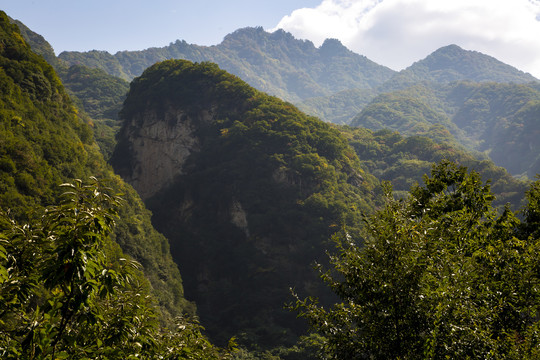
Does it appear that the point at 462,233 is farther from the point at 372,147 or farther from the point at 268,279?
the point at 372,147

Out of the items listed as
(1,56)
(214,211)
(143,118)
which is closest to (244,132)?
(214,211)

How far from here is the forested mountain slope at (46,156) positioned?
34.7 metres

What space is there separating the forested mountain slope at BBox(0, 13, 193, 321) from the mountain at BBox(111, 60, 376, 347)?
9539 millimetres

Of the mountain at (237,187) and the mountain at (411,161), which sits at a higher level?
the mountain at (411,161)

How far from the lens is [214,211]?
7094 centimetres

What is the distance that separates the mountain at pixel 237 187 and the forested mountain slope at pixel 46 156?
954 cm

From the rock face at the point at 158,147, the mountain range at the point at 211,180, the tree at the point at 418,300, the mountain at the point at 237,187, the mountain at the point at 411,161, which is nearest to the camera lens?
the tree at the point at 418,300

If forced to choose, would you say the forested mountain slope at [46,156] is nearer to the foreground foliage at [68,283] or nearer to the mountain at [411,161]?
the foreground foliage at [68,283]

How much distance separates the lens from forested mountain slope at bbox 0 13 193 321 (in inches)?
1367

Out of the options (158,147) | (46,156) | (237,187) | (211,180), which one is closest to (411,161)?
(237,187)

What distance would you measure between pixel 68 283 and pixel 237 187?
212 ft

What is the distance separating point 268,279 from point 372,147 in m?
72.5

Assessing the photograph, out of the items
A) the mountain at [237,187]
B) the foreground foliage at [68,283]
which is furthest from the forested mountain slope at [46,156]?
the foreground foliage at [68,283]

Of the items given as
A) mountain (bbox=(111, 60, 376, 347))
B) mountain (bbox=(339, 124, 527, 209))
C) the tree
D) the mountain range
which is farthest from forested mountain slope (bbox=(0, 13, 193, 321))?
mountain (bbox=(339, 124, 527, 209))
